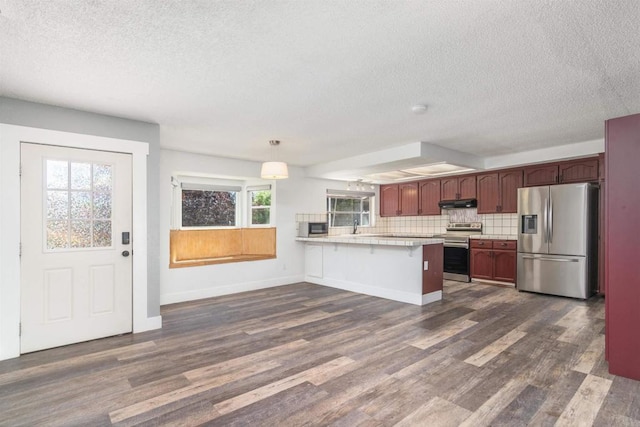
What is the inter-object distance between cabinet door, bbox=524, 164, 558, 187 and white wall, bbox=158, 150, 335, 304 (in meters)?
3.83

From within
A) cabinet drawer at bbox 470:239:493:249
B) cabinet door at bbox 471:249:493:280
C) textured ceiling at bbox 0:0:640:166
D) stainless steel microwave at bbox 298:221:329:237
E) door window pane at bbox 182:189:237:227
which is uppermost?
textured ceiling at bbox 0:0:640:166

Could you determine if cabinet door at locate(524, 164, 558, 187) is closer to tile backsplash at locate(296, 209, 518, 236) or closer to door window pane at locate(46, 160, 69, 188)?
Result: tile backsplash at locate(296, 209, 518, 236)

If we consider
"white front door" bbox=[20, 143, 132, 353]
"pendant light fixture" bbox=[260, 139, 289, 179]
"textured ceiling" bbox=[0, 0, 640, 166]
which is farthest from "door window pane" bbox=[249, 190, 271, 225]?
"white front door" bbox=[20, 143, 132, 353]

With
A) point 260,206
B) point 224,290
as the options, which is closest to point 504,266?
point 260,206

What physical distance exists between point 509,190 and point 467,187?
81 centimetres

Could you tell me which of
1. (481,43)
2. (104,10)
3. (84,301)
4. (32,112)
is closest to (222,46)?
(104,10)

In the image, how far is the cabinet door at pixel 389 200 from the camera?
26.6 feet

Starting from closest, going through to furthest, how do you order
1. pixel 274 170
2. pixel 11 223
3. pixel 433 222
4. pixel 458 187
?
Answer: pixel 11 223
pixel 274 170
pixel 458 187
pixel 433 222

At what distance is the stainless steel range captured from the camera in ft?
21.4

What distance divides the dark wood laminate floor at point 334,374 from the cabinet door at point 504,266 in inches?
61.1

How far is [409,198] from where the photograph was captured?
25.7 feet

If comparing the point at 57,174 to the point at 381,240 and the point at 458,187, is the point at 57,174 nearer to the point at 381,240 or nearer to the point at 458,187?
the point at 381,240

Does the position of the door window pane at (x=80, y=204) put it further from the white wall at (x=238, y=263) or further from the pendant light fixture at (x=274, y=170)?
the pendant light fixture at (x=274, y=170)

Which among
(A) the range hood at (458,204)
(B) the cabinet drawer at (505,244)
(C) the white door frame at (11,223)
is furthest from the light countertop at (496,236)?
(C) the white door frame at (11,223)
